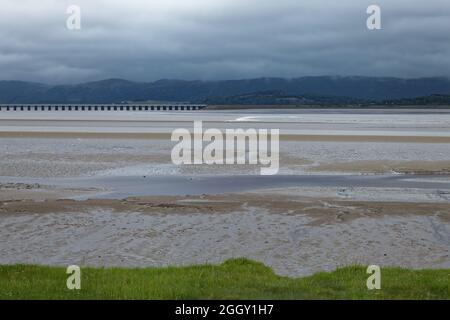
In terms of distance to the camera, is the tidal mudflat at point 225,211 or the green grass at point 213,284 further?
the tidal mudflat at point 225,211

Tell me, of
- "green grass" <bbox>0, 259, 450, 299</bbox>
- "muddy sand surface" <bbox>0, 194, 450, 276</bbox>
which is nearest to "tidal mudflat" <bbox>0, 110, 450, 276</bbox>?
"muddy sand surface" <bbox>0, 194, 450, 276</bbox>

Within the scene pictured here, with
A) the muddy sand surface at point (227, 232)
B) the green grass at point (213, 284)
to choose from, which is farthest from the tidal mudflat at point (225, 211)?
the green grass at point (213, 284)

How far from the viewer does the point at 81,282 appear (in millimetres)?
8617

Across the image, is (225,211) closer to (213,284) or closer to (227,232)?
(227,232)

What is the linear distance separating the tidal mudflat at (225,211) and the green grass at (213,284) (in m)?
2.23

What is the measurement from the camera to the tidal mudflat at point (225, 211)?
1297 cm

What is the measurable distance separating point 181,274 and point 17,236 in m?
6.43

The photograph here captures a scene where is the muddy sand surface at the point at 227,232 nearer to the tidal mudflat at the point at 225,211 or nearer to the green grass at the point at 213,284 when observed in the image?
the tidal mudflat at the point at 225,211

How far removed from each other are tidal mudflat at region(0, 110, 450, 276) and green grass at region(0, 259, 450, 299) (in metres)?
2.23

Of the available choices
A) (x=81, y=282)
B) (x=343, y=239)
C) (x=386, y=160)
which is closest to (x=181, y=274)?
(x=81, y=282)

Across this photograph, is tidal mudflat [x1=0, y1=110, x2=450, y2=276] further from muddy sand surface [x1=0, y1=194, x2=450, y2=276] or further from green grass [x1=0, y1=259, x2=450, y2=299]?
green grass [x1=0, y1=259, x2=450, y2=299]

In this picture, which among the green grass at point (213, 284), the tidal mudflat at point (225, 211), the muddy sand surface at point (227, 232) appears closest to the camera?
the green grass at point (213, 284)

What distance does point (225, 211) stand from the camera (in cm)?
1755
